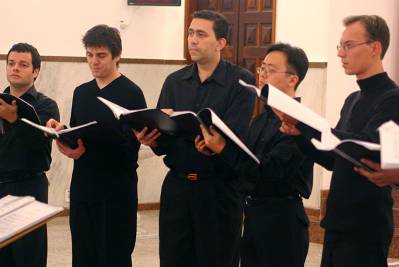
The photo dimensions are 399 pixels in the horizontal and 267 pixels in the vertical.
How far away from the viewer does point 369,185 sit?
10.1 ft

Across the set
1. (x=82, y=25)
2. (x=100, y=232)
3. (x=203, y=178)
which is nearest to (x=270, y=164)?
(x=203, y=178)

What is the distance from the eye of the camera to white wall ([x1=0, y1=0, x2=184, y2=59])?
699 cm

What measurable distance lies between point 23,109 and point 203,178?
0.99 meters

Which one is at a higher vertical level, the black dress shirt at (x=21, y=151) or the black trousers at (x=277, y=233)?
the black dress shirt at (x=21, y=151)

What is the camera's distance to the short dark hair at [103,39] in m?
4.11

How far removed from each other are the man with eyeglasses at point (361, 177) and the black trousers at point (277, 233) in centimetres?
25

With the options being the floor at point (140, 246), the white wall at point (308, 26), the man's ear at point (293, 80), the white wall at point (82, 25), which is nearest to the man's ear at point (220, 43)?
the man's ear at point (293, 80)

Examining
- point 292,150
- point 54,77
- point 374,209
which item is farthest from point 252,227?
point 54,77

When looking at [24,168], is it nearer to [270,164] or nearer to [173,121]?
[173,121]

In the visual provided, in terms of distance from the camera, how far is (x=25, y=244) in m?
4.16

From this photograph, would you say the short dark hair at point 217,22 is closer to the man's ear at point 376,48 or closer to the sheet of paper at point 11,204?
the man's ear at point 376,48

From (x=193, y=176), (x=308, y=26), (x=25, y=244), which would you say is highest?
(x=308, y=26)

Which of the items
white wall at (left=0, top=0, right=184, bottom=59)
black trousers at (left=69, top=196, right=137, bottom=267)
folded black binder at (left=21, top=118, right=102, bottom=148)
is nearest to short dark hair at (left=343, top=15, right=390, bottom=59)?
folded black binder at (left=21, top=118, right=102, bottom=148)

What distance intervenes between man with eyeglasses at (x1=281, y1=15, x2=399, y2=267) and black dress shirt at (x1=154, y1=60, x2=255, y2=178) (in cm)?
65
